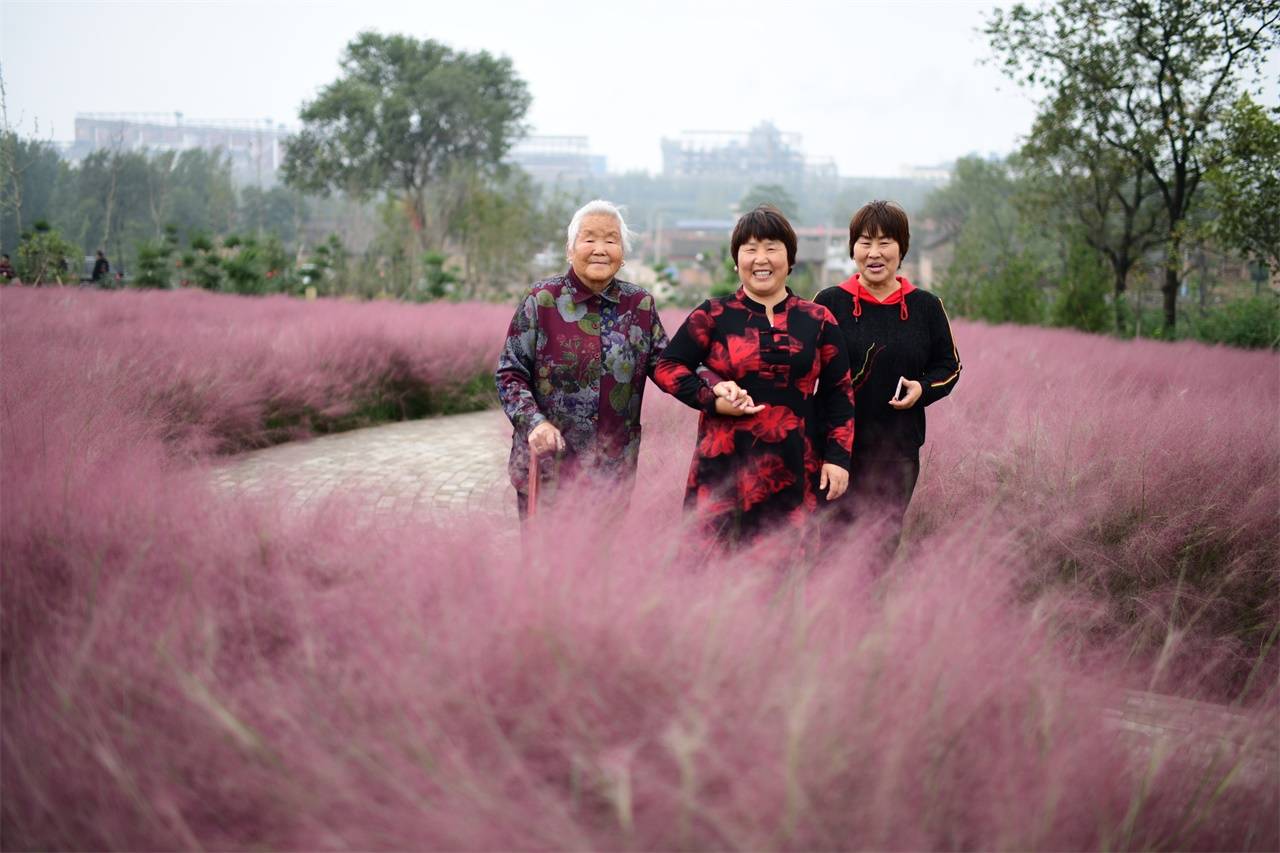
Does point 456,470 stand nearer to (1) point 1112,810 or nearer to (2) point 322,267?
(1) point 1112,810

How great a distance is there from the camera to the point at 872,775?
149 cm

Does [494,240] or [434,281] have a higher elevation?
[494,240]

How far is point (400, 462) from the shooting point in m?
6.99

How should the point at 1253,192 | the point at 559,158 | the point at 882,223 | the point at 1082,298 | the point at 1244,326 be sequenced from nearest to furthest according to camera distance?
the point at 882,223, the point at 1253,192, the point at 1244,326, the point at 1082,298, the point at 559,158

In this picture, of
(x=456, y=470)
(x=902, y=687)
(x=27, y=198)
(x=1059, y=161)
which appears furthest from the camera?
(x=27, y=198)

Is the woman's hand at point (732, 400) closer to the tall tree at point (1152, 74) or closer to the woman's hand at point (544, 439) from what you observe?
the woman's hand at point (544, 439)

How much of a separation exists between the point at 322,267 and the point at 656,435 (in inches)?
662

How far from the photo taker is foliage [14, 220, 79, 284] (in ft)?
53.6

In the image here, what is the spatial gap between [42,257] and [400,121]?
25.5 m

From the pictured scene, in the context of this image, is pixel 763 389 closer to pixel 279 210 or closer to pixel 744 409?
pixel 744 409

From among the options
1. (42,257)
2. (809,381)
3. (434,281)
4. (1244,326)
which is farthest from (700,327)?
(42,257)

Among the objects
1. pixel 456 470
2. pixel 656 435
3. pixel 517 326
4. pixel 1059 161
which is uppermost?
pixel 1059 161

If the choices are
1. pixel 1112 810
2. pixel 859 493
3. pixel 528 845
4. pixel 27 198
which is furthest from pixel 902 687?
pixel 27 198

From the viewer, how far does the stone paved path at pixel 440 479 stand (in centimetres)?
204
